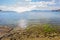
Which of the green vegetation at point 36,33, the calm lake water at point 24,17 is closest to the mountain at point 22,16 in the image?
the calm lake water at point 24,17

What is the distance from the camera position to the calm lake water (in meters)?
2.75

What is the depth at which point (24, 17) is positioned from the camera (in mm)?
2773

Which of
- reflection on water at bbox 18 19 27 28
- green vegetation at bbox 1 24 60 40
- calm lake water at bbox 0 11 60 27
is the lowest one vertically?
green vegetation at bbox 1 24 60 40

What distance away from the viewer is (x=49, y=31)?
2729mm

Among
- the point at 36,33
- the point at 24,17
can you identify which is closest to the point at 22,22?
the point at 24,17

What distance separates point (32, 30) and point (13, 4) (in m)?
0.53

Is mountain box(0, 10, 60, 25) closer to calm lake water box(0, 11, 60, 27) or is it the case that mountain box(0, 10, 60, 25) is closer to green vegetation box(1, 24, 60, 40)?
calm lake water box(0, 11, 60, 27)

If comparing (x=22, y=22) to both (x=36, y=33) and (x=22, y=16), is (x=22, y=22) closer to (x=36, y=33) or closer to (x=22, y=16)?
(x=22, y=16)

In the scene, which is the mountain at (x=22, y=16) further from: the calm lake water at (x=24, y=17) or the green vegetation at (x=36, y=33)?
the green vegetation at (x=36, y=33)

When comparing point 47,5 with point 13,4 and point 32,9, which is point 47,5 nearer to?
point 32,9

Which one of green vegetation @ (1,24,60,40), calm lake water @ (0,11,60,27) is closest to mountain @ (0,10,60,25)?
calm lake water @ (0,11,60,27)

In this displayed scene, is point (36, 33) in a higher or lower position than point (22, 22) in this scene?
lower

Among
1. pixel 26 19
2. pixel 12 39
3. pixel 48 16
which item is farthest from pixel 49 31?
pixel 12 39

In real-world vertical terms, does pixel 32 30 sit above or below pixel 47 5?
below
